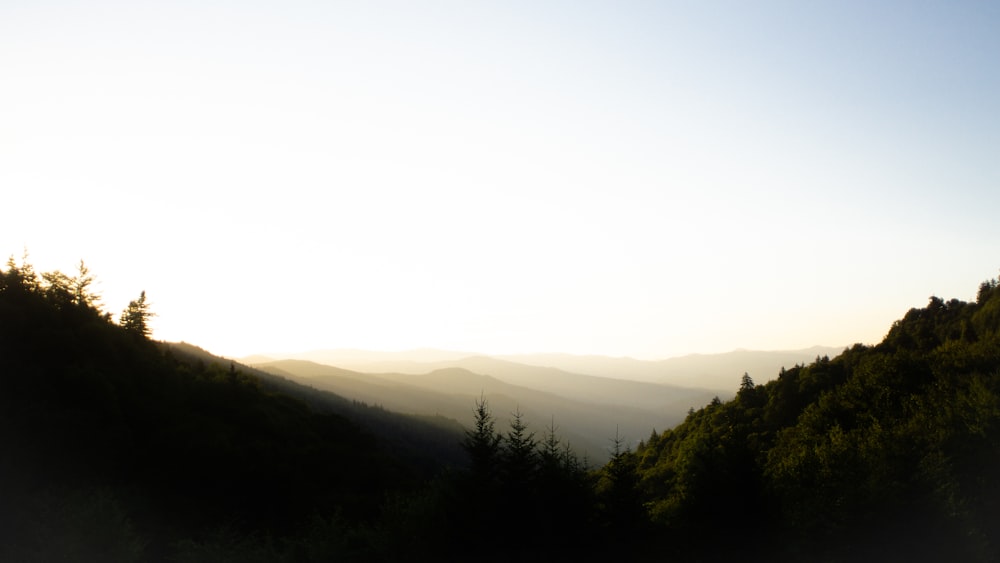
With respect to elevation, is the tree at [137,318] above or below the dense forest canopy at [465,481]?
above

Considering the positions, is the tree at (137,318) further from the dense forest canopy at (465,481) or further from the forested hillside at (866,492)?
the forested hillside at (866,492)

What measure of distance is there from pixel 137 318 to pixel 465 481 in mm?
→ 65094

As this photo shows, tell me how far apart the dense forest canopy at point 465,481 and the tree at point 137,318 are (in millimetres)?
12360

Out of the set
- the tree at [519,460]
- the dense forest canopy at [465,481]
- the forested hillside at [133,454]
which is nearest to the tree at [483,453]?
the dense forest canopy at [465,481]

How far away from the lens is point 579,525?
1395 inches

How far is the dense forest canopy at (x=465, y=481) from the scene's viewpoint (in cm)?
3328

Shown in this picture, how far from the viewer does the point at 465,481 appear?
3538cm

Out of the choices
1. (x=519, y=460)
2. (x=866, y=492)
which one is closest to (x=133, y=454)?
(x=519, y=460)

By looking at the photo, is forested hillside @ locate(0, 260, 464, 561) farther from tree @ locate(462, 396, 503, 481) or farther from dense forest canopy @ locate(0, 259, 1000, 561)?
tree @ locate(462, 396, 503, 481)

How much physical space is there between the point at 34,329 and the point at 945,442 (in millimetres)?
76704

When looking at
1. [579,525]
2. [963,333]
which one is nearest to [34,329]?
[579,525]

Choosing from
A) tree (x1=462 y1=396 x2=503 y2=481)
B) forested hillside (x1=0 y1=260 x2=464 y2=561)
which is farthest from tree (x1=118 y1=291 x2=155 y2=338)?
tree (x1=462 y1=396 x2=503 y2=481)

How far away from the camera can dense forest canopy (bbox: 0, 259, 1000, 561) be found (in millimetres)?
33281

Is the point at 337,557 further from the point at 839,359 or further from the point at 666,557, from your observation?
the point at 839,359
